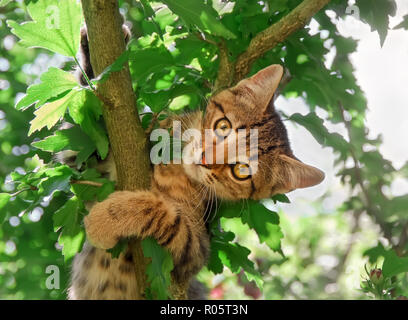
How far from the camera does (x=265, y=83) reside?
229cm

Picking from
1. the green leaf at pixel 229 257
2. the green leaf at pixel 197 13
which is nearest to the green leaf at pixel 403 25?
the green leaf at pixel 197 13

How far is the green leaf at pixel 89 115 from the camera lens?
1.77 meters

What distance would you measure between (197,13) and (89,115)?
56 centimetres

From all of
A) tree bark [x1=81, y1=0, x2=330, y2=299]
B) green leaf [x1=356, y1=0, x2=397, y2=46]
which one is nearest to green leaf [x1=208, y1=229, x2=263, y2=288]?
tree bark [x1=81, y1=0, x2=330, y2=299]

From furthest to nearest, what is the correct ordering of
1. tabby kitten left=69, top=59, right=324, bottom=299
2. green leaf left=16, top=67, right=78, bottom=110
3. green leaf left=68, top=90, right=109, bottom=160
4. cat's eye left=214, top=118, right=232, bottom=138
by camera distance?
cat's eye left=214, top=118, right=232, bottom=138
tabby kitten left=69, top=59, right=324, bottom=299
green leaf left=68, top=90, right=109, bottom=160
green leaf left=16, top=67, right=78, bottom=110

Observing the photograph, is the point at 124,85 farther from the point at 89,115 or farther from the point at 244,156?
the point at 244,156

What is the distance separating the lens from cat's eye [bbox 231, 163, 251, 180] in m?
2.39

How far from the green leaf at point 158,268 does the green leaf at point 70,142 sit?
1.40 feet

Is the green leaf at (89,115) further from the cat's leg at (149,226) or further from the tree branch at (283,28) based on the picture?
the tree branch at (283,28)

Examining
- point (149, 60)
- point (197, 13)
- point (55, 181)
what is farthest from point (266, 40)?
point (55, 181)

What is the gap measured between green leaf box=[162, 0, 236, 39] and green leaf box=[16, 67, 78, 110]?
1.46 ft

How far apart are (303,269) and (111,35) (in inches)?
133

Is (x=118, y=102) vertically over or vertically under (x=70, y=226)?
over

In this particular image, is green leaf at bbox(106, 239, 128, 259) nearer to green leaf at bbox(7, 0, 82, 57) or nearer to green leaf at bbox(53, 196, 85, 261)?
green leaf at bbox(53, 196, 85, 261)
